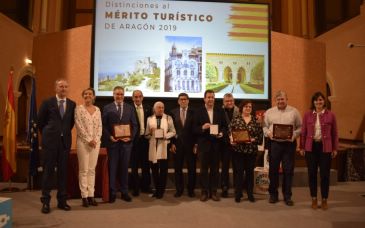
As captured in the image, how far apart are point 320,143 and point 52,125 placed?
3220 mm

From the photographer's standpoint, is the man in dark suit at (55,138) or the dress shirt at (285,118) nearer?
the man in dark suit at (55,138)

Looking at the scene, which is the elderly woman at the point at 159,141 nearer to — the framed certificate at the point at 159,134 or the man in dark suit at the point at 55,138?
the framed certificate at the point at 159,134

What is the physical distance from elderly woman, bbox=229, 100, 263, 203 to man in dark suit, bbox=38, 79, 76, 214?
2.09 metres

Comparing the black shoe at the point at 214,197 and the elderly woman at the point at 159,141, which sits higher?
the elderly woman at the point at 159,141

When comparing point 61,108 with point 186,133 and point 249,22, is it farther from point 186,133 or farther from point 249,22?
point 249,22

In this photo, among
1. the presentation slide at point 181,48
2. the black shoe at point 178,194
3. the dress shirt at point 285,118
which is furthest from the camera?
the presentation slide at point 181,48

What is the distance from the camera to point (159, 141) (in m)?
5.09

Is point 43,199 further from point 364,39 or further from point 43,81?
point 364,39

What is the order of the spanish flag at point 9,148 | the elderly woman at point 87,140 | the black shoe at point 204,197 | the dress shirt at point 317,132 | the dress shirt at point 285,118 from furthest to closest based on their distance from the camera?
the spanish flag at point 9,148 < the black shoe at point 204,197 < the dress shirt at point 285,118 < the dress shirt at point 317,132 < the elderly woman at point 87,140

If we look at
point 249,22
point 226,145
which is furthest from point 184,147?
point 249,22

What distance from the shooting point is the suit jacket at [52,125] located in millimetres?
4199

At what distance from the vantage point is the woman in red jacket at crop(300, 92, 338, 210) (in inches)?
176

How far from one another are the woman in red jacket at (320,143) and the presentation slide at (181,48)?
2487mm

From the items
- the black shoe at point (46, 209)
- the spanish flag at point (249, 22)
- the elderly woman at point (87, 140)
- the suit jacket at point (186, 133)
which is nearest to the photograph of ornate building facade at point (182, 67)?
the spanish flag at point (249, 22)
